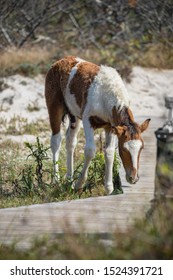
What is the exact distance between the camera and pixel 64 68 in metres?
11.6

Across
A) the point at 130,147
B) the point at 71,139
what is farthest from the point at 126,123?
the point at 71,139

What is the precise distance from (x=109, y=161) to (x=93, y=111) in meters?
0.62

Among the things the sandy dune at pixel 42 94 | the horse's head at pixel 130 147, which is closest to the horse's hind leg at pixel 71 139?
the horse's head at pixel 130 147

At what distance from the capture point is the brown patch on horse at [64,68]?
11414 millimetres

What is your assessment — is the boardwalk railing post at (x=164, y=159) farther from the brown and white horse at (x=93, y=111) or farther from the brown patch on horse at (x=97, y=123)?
the brown patch on horse at (x=97, y=123)

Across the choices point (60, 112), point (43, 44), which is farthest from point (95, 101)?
point (43, 44)

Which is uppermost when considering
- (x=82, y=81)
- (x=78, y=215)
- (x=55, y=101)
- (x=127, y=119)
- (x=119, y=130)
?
(x=82, y=81)

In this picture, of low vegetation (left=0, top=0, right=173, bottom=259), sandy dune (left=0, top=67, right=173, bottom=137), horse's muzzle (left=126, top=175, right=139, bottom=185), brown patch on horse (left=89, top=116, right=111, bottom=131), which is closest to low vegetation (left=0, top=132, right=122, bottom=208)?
low vegetation (left=0, top=0, right=173, bottom=259)

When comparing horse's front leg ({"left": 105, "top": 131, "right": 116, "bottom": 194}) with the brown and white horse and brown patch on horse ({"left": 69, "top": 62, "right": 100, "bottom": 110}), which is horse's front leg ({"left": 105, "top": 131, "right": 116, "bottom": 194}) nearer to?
the brown and white horse

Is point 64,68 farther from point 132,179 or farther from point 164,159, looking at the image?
point 164,159

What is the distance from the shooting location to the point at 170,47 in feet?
75.4

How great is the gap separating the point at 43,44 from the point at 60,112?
12.4m

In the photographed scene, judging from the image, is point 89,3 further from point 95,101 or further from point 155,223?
point 155,223

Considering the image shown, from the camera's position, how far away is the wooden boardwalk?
779 cm
